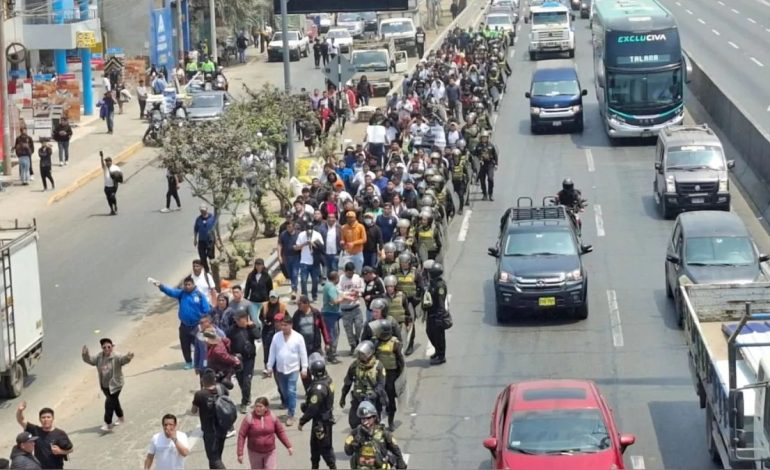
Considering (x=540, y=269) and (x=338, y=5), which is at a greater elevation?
(x=338, y=5)

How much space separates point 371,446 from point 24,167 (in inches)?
1100

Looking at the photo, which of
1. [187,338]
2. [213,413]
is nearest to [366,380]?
[213,413]

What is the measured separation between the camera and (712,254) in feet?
83.7

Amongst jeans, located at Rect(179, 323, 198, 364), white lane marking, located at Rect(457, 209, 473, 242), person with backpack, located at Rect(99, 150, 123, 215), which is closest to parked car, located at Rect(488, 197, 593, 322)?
jeans, located at Rect(179, 323, 198, 364)

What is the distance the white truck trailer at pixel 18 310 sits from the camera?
905 inches

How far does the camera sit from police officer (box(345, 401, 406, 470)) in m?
15.9

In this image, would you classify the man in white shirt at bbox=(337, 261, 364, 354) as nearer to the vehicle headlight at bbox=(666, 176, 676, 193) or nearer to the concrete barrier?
the vehicle headlight at bbox=(666, 176, 676, 193)

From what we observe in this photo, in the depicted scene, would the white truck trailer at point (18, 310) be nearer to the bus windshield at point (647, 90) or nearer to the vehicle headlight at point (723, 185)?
the vehicle headlight at point (723, 185)

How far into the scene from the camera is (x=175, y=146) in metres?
28.9

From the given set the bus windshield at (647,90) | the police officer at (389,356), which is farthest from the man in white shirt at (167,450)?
the bus windshield at (647,90)

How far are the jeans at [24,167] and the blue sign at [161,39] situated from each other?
847 inches

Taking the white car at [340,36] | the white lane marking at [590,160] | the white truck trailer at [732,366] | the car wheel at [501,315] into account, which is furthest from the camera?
the white car at [340,36]

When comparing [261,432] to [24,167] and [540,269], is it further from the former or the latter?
[24,167]

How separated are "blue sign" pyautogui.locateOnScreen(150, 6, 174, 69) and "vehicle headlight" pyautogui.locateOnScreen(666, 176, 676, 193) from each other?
111 ft
